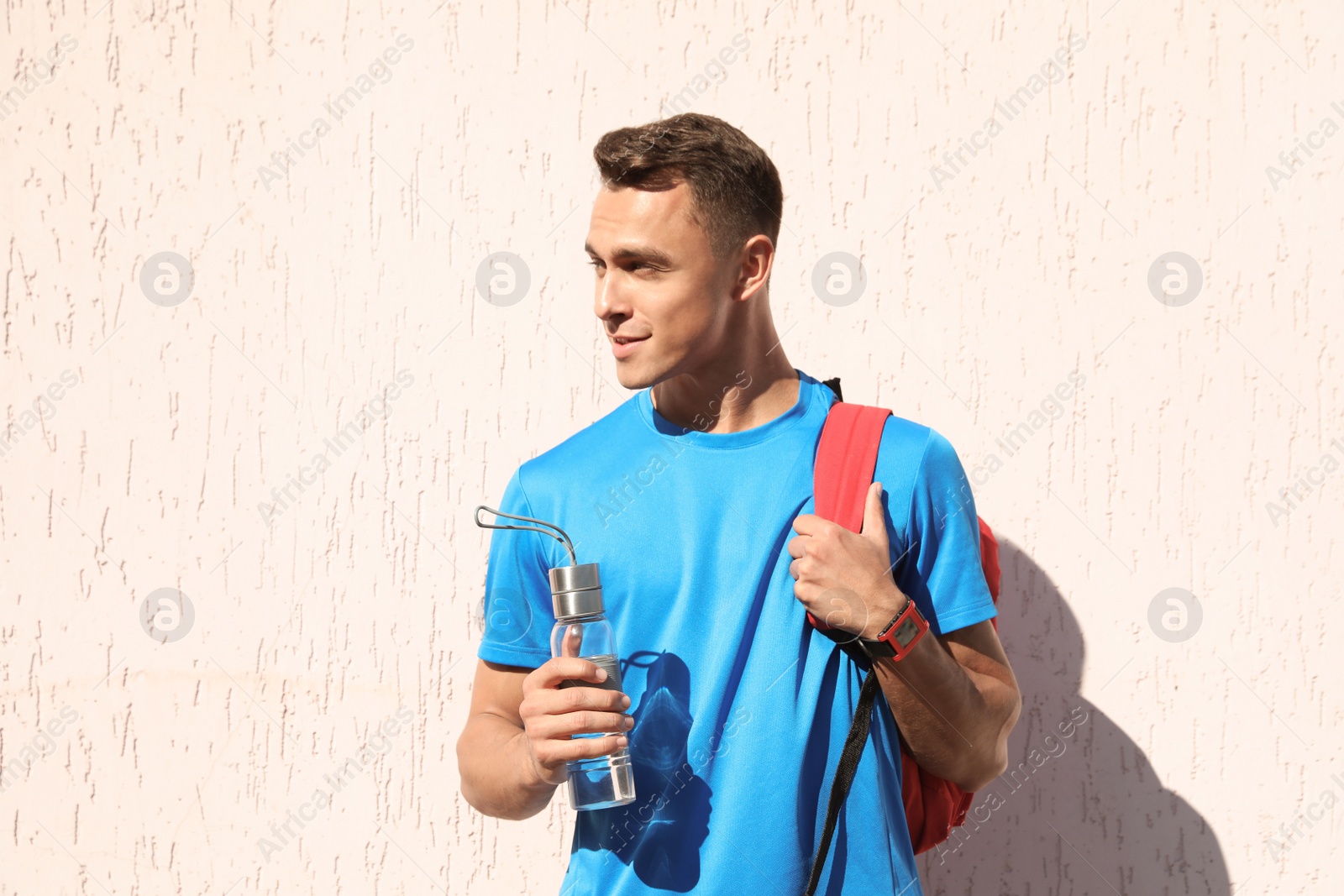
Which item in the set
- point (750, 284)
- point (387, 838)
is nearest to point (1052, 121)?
point (750, 284)

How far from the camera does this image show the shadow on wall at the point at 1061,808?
6.53 ft

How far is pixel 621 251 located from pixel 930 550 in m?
0.57

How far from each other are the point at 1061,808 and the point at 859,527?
39.2 inches

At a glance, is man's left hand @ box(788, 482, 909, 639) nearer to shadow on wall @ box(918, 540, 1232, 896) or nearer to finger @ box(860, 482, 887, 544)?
finger @ box(860, 482, 887, 544)

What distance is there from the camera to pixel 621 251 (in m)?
1.42

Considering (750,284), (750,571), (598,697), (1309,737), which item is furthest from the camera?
(1309,737)

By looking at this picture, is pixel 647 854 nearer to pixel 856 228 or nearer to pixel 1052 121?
pixel 856 228

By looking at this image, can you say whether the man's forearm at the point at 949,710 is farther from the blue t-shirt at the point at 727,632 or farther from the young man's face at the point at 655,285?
the young man's face at the point at 655,285

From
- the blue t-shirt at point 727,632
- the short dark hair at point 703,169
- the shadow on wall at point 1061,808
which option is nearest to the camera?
the blue t-shirt at point 727,632

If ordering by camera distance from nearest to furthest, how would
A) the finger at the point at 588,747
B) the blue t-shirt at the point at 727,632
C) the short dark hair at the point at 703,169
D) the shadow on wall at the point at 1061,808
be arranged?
the finger at the point at 588,747, the blue t-shirt at the point at 727,632, the short dark hair at the point at 703,169, the shadow on wall at the point at 1061,808

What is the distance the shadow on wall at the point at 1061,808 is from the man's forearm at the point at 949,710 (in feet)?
1.90

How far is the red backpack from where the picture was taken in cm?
132

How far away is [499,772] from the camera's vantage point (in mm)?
1408

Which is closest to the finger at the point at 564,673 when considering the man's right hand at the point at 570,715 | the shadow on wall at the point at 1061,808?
the man's right hand at the point at 570,715
